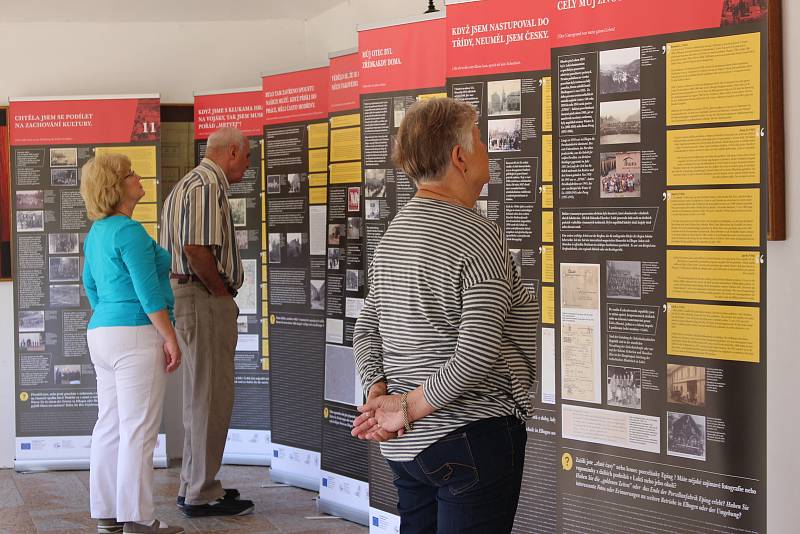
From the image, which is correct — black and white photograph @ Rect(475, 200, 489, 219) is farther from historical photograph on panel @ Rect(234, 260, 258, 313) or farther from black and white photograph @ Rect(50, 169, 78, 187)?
black and white photograph @ Rect(50, 169, 78, 187)

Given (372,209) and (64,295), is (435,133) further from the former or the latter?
(64,295)

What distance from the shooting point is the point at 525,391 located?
206cm

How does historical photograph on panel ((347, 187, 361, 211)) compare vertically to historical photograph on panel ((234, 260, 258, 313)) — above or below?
above

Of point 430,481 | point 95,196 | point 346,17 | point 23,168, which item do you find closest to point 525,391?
point 430,481

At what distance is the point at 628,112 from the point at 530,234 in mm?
671

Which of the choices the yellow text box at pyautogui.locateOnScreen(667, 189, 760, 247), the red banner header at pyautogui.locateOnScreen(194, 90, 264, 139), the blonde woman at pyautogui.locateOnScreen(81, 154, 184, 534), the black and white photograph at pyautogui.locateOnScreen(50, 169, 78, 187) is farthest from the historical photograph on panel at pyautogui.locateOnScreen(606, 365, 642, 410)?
the black and white photograph at pyautogui.locateOnScreen(50, 169, 78, 187)

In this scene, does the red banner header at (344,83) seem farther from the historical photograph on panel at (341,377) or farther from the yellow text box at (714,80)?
the yellow text box at (714,80)

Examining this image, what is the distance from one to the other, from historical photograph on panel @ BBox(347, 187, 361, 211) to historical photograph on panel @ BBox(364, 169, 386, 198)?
1.13ft

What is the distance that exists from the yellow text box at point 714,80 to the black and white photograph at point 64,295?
4.72m

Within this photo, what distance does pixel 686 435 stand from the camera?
2.70m

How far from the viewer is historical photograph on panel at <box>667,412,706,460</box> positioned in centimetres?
266

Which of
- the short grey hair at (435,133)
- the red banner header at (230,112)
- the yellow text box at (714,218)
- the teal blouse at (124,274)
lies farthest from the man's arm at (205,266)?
the short grey hair at (435,133)

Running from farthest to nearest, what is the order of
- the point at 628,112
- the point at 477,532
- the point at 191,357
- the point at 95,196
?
the point at 191,357 < the point at 95,196 < the point at 628,112 < the point at 477,532

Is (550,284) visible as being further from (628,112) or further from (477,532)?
(477,532)
